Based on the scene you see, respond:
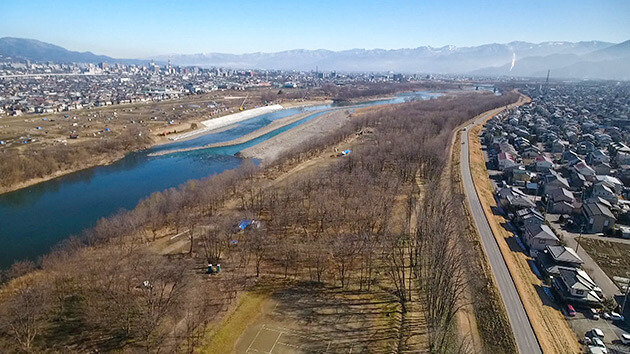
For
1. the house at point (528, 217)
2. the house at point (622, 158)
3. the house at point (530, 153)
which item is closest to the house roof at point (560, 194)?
the house at point (528, 217)

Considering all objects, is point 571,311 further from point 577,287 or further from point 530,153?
point 530,153

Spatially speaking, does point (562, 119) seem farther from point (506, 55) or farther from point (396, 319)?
point (506, 55)

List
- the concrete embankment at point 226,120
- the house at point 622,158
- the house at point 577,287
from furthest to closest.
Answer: the concrete embankment at point 226,120
the house at point 622,158
the house at point 577,287

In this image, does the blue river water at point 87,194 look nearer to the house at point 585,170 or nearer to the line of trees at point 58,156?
the line of trees at point 58,156

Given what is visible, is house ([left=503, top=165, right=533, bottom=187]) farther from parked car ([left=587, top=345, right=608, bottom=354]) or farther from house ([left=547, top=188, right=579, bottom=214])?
parked car ([left=587, top=345, right=608, bottom=354])

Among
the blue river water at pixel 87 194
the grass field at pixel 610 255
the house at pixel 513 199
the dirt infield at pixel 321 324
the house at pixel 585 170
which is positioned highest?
the house at pixel 585 170

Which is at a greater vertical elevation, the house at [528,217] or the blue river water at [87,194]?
the house at [528,217]

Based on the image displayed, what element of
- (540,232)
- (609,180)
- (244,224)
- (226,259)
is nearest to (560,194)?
(540,232)

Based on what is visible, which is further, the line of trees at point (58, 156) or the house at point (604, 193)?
the line of trees at point (58, 156)

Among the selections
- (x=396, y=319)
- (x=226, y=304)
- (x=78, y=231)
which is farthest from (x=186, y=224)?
(x=396, y=319)
